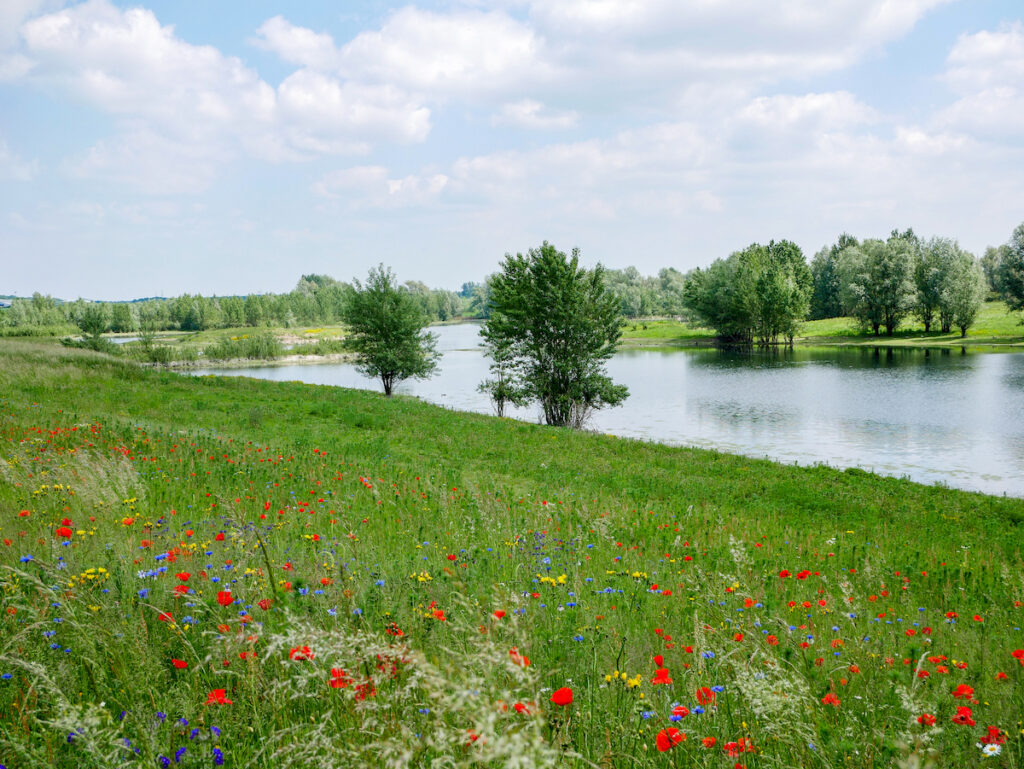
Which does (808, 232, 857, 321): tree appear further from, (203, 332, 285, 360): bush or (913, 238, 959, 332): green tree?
(203, 332, 285, 360): bush

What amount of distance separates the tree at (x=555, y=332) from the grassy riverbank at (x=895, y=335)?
5900cm

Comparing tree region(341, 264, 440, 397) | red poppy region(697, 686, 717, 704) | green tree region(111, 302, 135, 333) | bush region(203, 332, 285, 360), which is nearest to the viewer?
red poppy region(697, 686, 717, 704)

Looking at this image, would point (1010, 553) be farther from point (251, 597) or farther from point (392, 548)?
point (251, 597)

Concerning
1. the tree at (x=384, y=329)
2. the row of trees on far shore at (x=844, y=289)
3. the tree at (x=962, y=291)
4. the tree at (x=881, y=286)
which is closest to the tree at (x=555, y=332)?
the tree at (x=384, y=329)

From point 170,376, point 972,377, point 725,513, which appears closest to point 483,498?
point 725,513

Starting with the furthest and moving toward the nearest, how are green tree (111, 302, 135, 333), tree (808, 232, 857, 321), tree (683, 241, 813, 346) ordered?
green tree (111, 302, 135, 333)
tree (808, 232, 857, 321)
tree (683, 241, 813, 346)

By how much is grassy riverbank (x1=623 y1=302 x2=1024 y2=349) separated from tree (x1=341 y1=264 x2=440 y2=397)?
62.6 metres

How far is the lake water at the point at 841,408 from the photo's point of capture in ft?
78.1

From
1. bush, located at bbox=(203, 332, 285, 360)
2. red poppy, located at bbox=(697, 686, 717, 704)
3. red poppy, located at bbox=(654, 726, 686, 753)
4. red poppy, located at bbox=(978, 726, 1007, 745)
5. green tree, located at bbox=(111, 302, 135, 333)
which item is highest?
green tree, located at bbox=(111, 302, 135, 333)

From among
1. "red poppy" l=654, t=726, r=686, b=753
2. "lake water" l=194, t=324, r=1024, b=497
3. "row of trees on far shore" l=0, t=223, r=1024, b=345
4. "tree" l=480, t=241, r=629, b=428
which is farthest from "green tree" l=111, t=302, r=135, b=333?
"red poppy" l=654, t=726, r=686, b=753

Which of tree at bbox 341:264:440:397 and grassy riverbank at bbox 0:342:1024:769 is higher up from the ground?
tree at bbox 341:264:440:397

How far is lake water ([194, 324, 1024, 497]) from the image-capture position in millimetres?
23812

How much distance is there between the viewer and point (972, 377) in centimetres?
4391

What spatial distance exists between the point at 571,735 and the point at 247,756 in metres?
1.47
